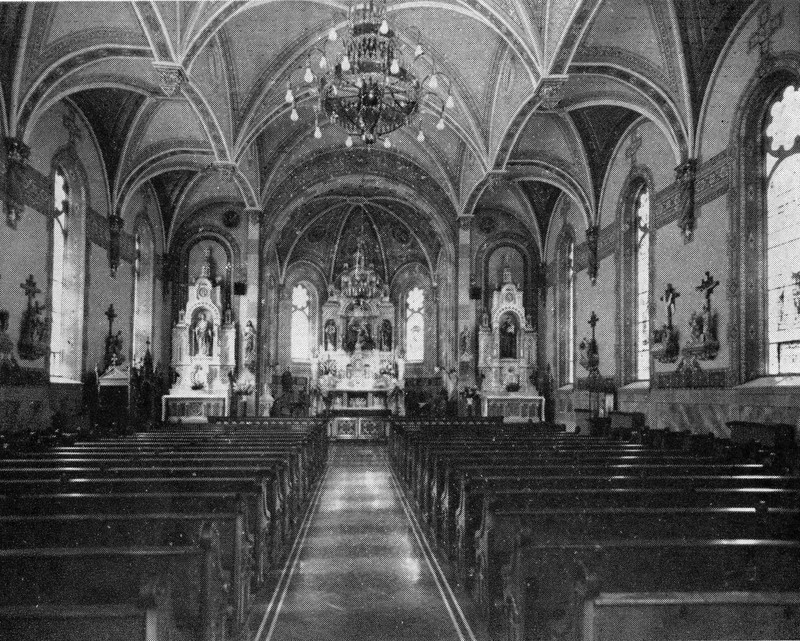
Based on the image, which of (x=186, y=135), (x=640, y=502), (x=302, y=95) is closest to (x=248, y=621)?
(x=640, y=502)

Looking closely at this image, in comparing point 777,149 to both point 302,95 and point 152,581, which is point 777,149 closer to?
point 302,95

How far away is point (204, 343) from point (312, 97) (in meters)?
10.7

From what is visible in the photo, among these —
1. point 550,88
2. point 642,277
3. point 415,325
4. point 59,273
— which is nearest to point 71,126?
point 59,273

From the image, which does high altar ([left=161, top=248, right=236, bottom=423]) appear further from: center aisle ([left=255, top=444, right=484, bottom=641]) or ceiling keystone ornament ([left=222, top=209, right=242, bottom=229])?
center aisle ([left=255, top=444, right=484, bottom=641])

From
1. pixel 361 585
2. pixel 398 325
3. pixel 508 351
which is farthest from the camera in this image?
pixel 398 325

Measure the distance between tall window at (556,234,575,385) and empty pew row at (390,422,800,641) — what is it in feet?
51.4

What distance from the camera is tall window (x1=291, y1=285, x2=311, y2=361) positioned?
35312 millimetres

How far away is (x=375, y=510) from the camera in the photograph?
10.2 m

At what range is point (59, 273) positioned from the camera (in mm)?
17562

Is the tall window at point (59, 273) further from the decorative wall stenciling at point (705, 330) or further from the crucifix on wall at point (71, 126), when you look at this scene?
the decorative wall stenciling at point (705, 330)

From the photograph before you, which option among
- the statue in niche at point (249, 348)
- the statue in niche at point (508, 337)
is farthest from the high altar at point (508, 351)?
the statue in niche at point (249, 348)

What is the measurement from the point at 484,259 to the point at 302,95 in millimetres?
10173

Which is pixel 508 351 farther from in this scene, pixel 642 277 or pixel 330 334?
pixel 330 334

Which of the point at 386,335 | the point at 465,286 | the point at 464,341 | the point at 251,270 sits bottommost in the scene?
the point at 464,341
